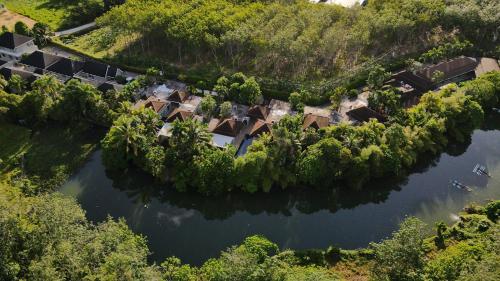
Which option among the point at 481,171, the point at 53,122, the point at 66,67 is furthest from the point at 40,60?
the point at 481,171

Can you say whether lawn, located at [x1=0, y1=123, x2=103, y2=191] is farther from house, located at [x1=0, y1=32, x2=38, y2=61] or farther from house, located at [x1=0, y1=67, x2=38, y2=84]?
house, located at [x1=0, y1=32, x2=38, y2=61]

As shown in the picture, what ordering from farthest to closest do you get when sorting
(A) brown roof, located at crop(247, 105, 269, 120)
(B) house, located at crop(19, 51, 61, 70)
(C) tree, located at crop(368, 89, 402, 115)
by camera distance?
(B) house, located at crop(19, 51, 61, 70) → (A) brown roof, located at crop(247, 105, 269, 120) → (C) tree, located at crop(368, 89, 402, 115)

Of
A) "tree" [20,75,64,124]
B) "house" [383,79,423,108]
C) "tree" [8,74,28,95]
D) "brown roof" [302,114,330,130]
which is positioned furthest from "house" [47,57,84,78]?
"house" [383,79,423,108]

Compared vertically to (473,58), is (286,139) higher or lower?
lower

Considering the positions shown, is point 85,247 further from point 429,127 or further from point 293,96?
point 429,127

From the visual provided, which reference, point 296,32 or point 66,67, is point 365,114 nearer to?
point 296,32

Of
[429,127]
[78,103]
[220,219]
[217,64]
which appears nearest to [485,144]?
[429,127]
